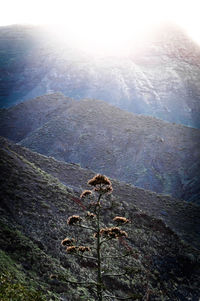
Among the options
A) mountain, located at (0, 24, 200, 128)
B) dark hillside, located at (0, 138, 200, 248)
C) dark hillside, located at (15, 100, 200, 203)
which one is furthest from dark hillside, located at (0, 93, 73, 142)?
dark hillside, located at (0, 138, 200, 248)

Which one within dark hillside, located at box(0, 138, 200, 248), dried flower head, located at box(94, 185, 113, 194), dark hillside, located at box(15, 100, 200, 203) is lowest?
dark hillside, located at box(15, 100, 200, 203)

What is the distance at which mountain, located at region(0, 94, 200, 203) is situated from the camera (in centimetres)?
5222

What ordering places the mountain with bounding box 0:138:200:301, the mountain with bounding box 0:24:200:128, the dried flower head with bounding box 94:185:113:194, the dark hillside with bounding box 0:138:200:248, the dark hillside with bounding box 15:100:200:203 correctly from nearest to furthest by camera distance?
the dried flower head with bounding box 94:185:113:194 → the mountain with bounding box 0:138:200:301 → the dark hillside with bounding box 0:138:200:248 → the dark hillside with bounding box 15:100:200:203 → the mountain with bounding box 0:24:200:128

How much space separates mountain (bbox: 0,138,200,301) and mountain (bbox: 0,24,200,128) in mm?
55320

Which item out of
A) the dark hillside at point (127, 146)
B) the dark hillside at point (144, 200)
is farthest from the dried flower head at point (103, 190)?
the dark hillside at point (127, 146)

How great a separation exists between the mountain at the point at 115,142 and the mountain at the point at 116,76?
14.7 meters

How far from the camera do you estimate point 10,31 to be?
141 meters

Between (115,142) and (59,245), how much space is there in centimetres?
4400

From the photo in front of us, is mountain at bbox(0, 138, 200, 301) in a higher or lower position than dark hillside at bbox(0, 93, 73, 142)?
higher

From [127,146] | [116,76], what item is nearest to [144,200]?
[127,146]

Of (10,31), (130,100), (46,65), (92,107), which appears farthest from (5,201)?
(10,31)

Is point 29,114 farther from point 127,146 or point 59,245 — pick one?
point 59,245

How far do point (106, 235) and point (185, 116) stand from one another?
79271mm

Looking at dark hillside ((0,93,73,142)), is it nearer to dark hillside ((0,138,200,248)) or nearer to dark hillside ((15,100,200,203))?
dark hillside ((15,100,200,203))
